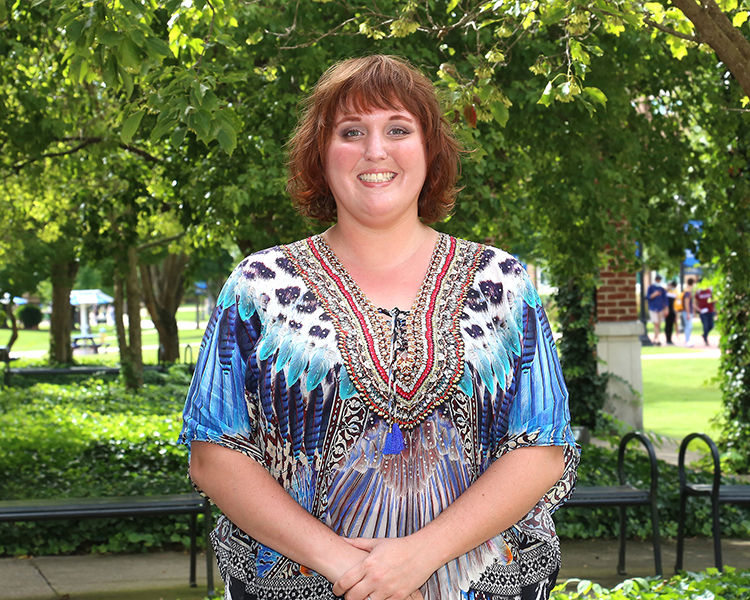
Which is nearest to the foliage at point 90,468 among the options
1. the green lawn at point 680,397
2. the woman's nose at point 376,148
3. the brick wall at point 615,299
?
the woman's nose at point 376,148

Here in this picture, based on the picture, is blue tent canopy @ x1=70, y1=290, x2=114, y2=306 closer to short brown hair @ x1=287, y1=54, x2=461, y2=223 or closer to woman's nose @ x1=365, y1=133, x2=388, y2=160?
short brown hair @ x1=287, y1=54, x2=461, y2=223

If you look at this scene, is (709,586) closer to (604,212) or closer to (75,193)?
(604,212)

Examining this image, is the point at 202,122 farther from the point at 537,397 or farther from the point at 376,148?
the point at 537,397

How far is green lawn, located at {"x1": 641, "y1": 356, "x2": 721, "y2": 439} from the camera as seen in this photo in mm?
11812

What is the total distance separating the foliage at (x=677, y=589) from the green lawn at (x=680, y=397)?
511 centimetres

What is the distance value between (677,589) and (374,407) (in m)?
3.36

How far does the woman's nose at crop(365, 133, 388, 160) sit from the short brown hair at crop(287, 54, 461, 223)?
71mm

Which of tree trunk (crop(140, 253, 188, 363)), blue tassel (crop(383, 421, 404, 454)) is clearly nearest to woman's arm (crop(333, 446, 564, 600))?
blue tassel (crop(383, 421, 404, 454))

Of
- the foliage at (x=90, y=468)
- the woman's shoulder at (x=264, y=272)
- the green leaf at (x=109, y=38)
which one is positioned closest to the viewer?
the woman's shoulder at (x=264, y=272)

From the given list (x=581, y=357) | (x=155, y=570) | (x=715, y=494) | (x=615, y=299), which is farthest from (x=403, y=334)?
(x=615, y=299)

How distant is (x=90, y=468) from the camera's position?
8.23 metres

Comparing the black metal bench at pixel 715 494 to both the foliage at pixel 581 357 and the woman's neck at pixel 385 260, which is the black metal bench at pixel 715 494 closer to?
the woman's neck at pixel 385 260

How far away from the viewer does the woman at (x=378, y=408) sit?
1975 millimetres

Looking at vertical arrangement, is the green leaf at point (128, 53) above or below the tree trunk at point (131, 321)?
above
